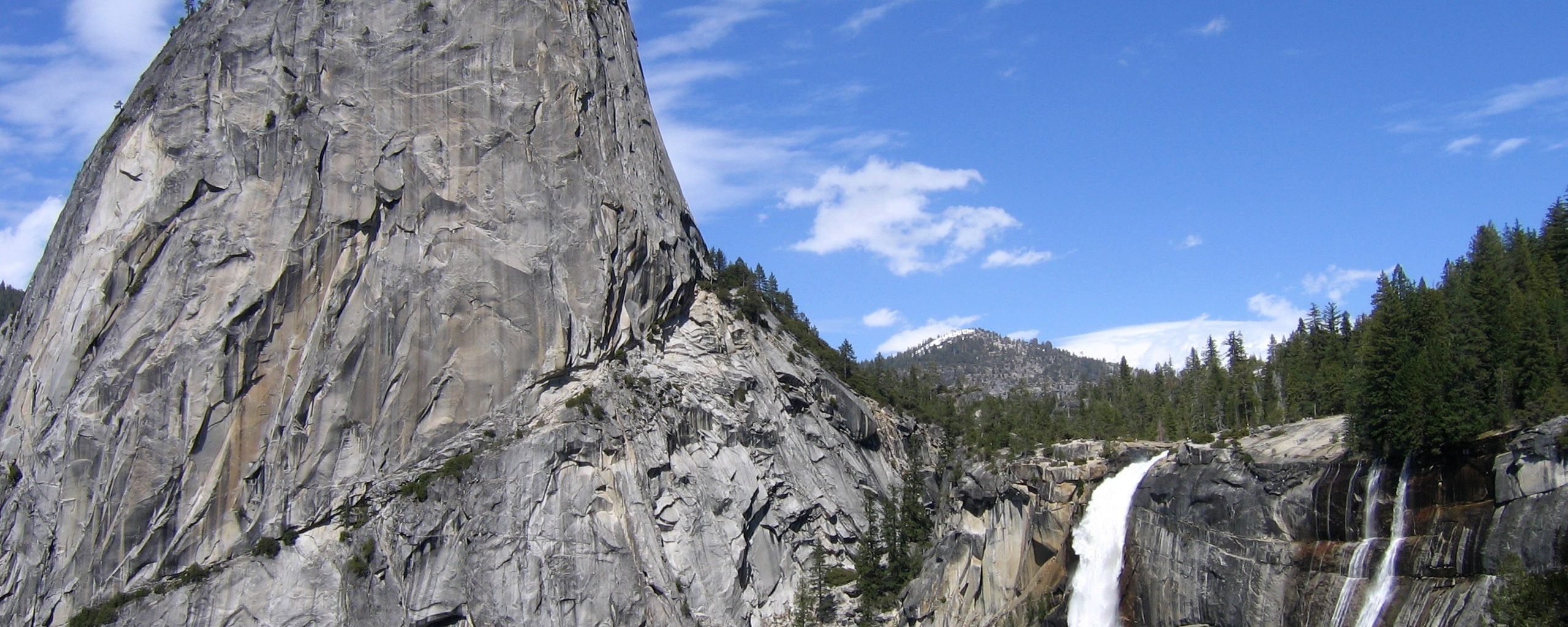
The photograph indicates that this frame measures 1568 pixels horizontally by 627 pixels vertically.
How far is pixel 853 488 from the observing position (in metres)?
81.8

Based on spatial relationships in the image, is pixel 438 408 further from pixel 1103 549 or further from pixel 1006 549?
pixel 1103 549

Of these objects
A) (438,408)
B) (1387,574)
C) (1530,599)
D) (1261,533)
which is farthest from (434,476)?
(1530,599)


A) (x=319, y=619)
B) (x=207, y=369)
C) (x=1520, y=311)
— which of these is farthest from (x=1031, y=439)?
(x=207, y=369)

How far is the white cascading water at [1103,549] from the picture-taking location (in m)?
65.2

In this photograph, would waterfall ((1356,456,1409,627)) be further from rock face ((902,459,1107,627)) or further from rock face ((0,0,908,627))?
rock face ((0,0,908,627))

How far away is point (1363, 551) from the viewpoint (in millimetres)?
53625

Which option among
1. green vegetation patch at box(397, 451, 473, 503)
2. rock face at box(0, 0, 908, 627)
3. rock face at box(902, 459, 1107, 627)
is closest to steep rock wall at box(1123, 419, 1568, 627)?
rock face at box(902, 459, 1107, 627)

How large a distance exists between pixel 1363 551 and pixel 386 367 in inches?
1953

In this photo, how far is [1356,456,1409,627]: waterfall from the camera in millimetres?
51156

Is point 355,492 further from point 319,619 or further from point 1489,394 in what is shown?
point 1489,394

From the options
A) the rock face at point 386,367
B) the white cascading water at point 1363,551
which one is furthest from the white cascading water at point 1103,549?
the rock face at point 386,367

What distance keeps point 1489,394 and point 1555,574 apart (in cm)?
1235

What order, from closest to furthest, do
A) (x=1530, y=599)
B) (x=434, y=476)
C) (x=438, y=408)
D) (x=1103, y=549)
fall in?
(x=1530, y=599) < (x=1103, y=549) < (x=434, y=476) < (x=438, y=408)

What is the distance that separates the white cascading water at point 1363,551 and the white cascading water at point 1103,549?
13.1m
